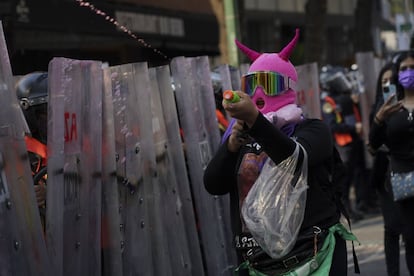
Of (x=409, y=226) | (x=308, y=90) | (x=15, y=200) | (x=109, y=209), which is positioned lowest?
(x=409, y=226)

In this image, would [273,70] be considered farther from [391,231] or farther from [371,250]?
[371,250]

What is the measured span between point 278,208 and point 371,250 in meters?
5.07

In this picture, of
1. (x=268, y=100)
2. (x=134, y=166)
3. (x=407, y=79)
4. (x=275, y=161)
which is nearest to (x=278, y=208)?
(x=275, y=161)

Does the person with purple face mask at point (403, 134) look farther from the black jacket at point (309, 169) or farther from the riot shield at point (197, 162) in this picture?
the black jacket at point (309, 169)

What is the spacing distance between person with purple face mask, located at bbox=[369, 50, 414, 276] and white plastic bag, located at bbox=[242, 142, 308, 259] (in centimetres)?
211

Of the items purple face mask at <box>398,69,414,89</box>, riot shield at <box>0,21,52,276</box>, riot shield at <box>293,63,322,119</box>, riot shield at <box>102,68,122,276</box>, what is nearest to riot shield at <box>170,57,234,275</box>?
riot shield at <box>102,68,122,276</box>

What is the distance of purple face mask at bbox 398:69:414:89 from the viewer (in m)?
5.24

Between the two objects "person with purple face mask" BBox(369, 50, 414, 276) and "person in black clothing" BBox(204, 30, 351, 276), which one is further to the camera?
"person with purple face mask" BBox(369, 50, 414, 276)

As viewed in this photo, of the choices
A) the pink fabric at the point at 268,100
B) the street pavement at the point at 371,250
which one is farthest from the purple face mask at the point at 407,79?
the pink fabric at the point at 268,100

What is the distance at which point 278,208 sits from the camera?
3.26 m

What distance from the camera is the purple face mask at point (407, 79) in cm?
524

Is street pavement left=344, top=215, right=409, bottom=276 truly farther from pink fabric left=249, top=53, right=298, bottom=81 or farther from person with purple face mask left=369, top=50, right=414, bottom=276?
pink fabric left=249, top=53, right=298, bottom=81

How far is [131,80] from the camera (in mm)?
4242

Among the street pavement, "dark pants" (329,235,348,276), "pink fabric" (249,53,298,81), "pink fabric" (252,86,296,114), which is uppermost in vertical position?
"pink fabric" (249,53,298,81)
